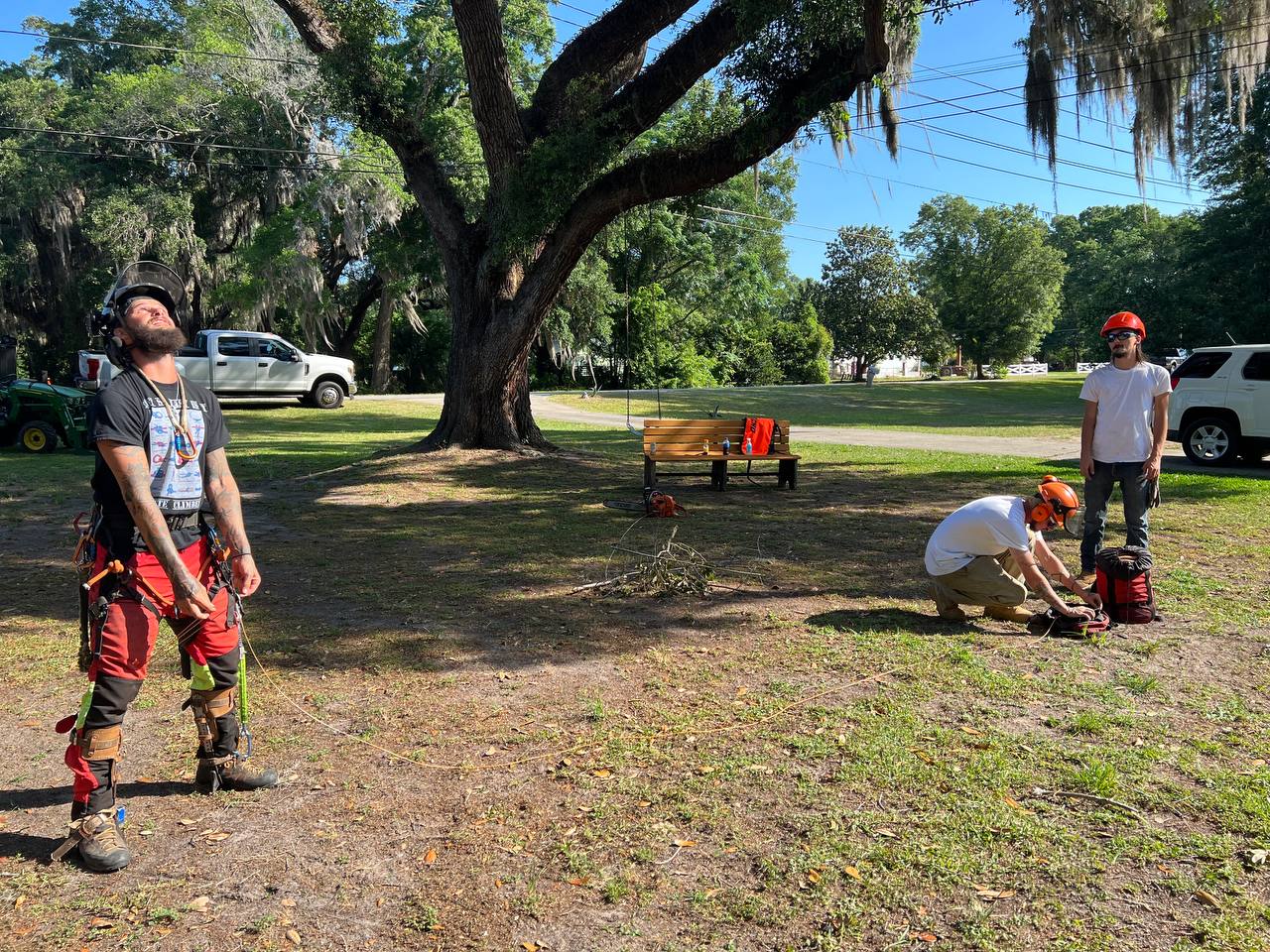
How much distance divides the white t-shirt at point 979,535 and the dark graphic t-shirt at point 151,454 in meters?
4.17

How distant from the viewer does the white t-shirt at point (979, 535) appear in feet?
17.5

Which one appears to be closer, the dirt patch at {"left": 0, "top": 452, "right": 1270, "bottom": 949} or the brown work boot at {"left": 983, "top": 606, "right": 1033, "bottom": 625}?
the dirt patch at {"left": 0, "top": 452, "right": 1270, "bottom": 949}

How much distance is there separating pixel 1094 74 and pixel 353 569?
12335mm

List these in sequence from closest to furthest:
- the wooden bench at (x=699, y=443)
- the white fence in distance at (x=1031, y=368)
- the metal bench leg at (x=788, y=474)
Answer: the wooden bench at (x=699, y=443)
the metal bench leg at (x=788, y=474)
the white fence in distance at (x=1031, y=368)

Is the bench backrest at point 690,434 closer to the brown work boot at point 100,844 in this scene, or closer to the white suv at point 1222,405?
the white suv at point 1222,405

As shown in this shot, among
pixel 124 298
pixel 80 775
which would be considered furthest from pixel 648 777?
pixel 124 298

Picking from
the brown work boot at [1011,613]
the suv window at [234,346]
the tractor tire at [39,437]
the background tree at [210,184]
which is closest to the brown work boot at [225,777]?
the brown work boot at [1011,613]

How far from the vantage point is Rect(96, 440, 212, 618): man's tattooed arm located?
2.99 m

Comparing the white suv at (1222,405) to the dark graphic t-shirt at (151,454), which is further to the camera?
the white suv at (1222,405)

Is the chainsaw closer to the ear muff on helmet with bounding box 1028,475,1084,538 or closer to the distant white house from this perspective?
the ear muff on helmet with bounding box 1028,475,1084,538

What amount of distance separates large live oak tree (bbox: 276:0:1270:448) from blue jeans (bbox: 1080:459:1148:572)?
16.0ft

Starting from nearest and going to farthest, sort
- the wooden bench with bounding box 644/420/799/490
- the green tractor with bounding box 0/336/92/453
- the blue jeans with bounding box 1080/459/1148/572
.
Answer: the blue jeans with bounding box 1080/459/1148/572
the wooden bench with bounding box 644/420/799/490
the green tractor with bounding box 0/336/92/453

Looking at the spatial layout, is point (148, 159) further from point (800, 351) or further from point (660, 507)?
point (800, 351)

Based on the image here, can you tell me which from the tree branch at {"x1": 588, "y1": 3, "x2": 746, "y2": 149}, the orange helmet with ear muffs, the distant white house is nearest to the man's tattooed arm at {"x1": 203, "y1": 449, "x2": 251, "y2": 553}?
the orange helmet with ear muffs
